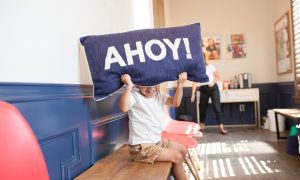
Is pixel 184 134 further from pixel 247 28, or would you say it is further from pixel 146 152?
pixel 247 28

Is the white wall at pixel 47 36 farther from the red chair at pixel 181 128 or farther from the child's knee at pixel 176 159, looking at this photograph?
the red chair at pixel 181 128

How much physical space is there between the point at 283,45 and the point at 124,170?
5435 millimetres

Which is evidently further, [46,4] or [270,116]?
Answer: [270,116]

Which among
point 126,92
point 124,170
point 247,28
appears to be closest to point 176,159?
point 124,170

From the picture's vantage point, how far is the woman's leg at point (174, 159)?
6.62ft

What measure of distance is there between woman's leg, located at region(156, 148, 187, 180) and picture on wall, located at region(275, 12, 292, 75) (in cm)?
455

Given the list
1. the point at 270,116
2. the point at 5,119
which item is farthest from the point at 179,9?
the point at 5,119

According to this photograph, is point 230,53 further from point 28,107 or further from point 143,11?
point 28,107

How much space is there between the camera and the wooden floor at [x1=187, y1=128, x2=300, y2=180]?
3217 mm

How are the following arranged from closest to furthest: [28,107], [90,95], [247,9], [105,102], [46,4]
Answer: [28,107]
[46,4]
[90,95]
[105,102]
[247,9]

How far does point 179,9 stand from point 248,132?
3.28 meters

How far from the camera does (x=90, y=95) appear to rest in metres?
2.07

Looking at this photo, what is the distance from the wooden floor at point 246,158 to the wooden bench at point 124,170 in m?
1.39

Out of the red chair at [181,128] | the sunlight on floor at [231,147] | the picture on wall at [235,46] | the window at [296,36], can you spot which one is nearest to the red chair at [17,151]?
the red chair at [181,128]
